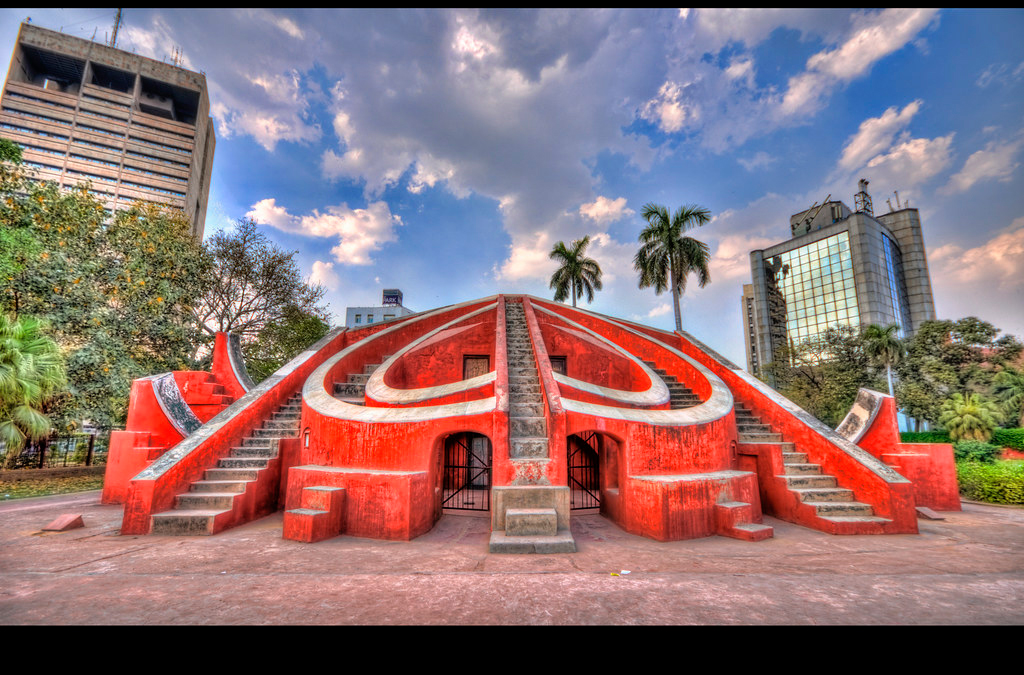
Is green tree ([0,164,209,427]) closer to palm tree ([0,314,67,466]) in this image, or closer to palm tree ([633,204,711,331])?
palm tree ([0,314,67,466])

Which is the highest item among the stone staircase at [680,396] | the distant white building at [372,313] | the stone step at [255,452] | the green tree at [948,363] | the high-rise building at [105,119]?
the high-rise building at [105,119]

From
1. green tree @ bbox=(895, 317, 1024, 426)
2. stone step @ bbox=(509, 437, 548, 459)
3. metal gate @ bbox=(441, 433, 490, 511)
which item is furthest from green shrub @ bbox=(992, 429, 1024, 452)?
stone step @ bbox=(509, 437, 548, 459)

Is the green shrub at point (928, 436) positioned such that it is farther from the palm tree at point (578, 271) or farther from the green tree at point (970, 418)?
the palm tree at point (578, 271)

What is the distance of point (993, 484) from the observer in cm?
921

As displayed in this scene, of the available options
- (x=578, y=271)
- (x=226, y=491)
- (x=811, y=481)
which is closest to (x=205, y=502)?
(x=226, y=491)

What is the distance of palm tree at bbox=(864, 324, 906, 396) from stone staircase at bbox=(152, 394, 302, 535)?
27561 mm

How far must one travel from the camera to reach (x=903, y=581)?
4031 millimetres

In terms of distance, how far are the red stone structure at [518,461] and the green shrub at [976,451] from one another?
12.4 m

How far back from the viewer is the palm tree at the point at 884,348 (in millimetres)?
22438

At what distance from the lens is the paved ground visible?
3.20 m

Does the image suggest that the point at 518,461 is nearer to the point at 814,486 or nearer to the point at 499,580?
the point at 499,580

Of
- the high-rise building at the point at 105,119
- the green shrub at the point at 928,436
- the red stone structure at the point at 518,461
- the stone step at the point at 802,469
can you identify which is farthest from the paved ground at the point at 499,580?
the high-rise building at the point at 105,119

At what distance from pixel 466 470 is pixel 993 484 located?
11.7 meters

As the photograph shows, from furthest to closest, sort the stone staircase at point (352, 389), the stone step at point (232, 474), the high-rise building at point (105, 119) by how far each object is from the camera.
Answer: the high-rise building at point (105, 119), the stone staircase at point (352, 389), the stone step at point (232, 474)
